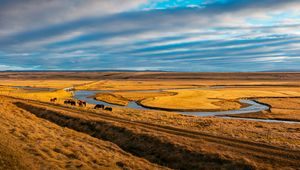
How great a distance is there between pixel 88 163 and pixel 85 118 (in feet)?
57.5

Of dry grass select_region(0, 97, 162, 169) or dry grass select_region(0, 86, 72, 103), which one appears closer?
dry grass select_region(0, 97, 162, 169)

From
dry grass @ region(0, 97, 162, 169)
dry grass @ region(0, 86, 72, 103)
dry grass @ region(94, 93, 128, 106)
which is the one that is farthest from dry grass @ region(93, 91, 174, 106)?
dry grass @ region(0, 97, 162, 169)

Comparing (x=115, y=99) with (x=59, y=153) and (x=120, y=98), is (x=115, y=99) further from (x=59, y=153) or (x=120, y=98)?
(x=59, y=153)

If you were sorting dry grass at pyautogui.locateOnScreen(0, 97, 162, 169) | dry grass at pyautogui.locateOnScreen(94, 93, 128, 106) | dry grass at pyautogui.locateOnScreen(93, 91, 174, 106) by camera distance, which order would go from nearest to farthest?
dry grass at pyautogui.locateOnScreen(0, 97, 162, 169), dry grass at pyautogui.locateOnScreen(94, 93, 128, 106), dry grass at pyautogui.locateOnScreen(93, 91, 174, 106)

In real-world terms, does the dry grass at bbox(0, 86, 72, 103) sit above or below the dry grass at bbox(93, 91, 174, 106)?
above

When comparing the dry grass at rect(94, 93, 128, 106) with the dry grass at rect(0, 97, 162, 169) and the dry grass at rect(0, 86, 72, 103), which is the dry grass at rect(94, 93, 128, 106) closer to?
the dry grass at rect(0, 86, 72, 103)

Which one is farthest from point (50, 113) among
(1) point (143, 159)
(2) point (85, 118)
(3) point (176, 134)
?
(1) point (143, 159)

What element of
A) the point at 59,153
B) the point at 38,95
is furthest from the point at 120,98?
the point at 59,153

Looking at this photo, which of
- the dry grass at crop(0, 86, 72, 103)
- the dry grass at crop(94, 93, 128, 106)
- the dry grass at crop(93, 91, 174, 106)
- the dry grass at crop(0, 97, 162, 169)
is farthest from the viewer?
the dry grass at crop(93, 91, 174, 106)

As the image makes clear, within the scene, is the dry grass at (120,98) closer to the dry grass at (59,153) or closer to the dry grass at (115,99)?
the dry grass at (115,99)

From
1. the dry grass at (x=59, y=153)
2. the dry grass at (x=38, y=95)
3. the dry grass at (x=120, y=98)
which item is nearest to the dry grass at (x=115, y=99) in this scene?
the dry grass at (x=120, y=98)

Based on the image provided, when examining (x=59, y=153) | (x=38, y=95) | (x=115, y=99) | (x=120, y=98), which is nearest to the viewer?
(x=59, y=153)

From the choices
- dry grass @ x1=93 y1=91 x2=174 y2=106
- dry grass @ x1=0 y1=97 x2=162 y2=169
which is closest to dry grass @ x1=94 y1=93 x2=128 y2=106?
dry grass @ x1=93 y1=91 x2=174 y2=106

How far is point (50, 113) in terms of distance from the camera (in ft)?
129
